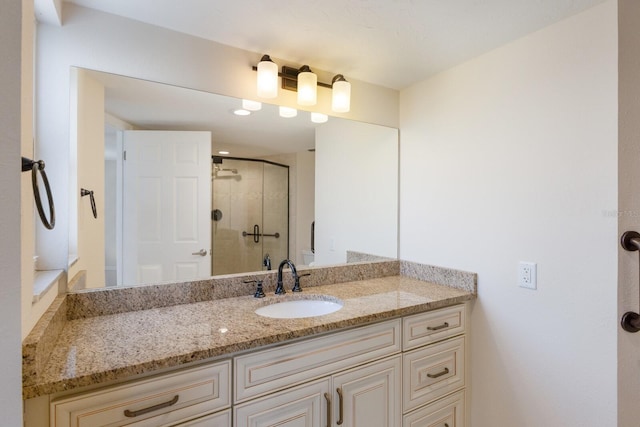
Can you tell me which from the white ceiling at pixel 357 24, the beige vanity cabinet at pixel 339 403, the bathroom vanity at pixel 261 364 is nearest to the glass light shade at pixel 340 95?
the white ceiling at pixel 357 24

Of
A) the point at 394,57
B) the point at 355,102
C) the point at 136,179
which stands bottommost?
the point at 136,179

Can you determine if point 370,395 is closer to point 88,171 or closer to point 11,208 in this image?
point 11,208

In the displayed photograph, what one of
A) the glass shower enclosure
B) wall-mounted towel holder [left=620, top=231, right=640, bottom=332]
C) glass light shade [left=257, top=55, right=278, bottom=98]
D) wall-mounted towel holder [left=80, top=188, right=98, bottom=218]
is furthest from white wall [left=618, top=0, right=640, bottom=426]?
wall-mounted towel holder [left=80, top=188, right=98, bottom=218]

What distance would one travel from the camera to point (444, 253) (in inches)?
74.9

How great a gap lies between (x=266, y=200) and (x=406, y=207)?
88 centimetres

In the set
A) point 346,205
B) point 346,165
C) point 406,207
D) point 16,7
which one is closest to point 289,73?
point 346,165

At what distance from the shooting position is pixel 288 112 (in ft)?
5.95

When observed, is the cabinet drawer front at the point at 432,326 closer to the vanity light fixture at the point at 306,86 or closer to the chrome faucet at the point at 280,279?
the chrome faucet at the point at 280,279

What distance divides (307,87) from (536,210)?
1.23m

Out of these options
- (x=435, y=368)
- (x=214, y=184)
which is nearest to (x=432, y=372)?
(x=435, y=368)

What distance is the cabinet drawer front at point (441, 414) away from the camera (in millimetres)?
1530

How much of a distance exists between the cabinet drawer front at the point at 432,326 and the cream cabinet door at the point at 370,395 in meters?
0.12

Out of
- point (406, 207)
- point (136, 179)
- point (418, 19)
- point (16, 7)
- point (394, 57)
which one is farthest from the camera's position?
point (406, 207)

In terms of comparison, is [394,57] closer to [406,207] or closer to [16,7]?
[406,207]
